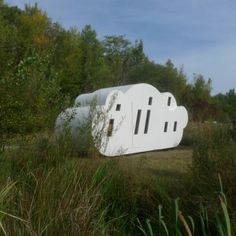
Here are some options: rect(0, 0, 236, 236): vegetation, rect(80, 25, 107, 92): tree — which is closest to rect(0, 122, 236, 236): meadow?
rect(0, 0, 236, 236): vegetation

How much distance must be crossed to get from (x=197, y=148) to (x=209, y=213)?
203cm

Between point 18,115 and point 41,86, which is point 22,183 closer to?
point 18,115

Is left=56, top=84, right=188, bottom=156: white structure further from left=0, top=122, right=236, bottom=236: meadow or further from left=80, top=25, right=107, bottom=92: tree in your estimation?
left=80, top=25, right=107, bottom=92: tree

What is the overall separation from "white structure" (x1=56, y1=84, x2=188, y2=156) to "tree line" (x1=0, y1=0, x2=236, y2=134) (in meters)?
0.73

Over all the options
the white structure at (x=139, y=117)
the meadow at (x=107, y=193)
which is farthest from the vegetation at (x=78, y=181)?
the white structure at (x=139, y=117)

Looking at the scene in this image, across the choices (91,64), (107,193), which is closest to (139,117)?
(107,193)

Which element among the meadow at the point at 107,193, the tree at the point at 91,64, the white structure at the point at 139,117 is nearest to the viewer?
the meadow at the point at 107,193

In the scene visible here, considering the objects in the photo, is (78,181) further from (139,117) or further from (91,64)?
(91,64)

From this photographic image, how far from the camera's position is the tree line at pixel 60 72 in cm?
802

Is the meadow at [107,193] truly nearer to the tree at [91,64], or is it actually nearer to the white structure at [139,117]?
the white structure at [139,117]

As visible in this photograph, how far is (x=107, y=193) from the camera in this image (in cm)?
630

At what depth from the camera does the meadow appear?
4.39 m

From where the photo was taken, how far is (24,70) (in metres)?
8.27

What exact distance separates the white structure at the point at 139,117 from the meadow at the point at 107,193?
6009mm
